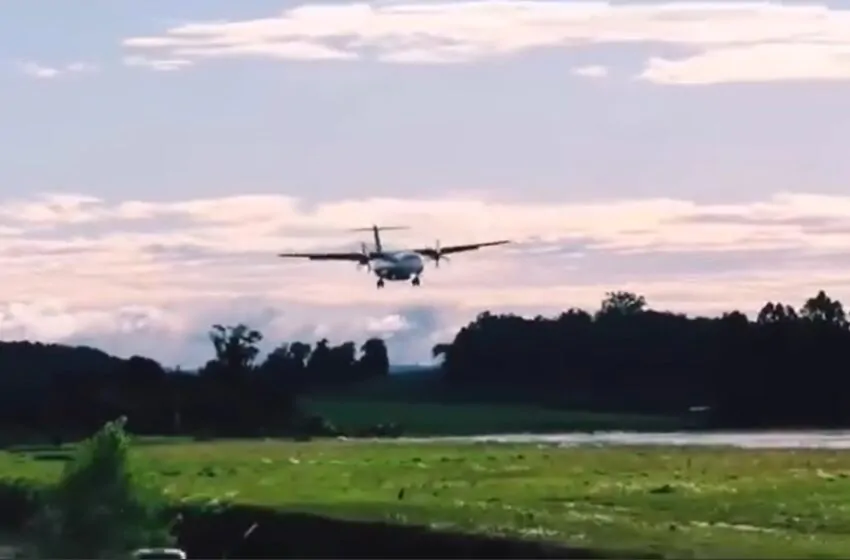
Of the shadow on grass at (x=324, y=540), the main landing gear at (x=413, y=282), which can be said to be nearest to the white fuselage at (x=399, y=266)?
the main landing gear at (x=413, y=282)

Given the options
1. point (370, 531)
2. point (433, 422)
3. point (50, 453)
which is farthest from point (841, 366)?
point (370, 531)

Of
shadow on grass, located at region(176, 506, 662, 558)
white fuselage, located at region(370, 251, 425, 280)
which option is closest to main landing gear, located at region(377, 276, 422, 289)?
white fuselage, located at region(370, 251, 425, 280)

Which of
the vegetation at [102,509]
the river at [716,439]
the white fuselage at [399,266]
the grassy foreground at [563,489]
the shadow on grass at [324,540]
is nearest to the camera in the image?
the shadow on grass at [324,540]

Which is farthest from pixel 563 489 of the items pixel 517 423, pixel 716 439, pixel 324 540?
pixel 517 423

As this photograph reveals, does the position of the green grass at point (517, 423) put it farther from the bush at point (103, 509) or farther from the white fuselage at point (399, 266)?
the bush at point (103, 509)

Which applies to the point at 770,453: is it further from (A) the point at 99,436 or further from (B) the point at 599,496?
(A) the point at 99,436

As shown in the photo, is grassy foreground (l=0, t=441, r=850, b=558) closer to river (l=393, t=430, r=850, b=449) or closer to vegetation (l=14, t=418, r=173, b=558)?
vegetation (l=14, t=418, r=173, b=558)

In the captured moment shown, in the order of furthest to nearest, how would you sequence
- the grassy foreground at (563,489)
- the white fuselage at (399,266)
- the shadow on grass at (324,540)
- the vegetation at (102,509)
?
the white fuselage at (399,266) < the vegetation at (102,509) < the grassy foreground at (563,489) < the shadow on grass at (324,540)
